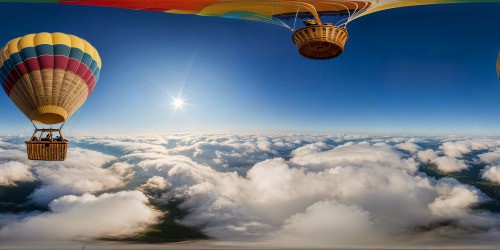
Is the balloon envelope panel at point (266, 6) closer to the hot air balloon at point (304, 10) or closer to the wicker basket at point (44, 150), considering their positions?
the hot air balloon at point (304, 10)

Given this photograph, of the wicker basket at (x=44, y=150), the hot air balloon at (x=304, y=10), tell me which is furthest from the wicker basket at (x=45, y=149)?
the hot air balloon at (x=304, y=10)

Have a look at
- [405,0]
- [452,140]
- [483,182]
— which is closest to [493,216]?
[483,182]

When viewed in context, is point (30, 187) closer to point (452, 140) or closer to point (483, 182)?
point (483, 182)

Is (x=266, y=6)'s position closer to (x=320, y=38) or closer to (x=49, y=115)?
(x=320, y=38)

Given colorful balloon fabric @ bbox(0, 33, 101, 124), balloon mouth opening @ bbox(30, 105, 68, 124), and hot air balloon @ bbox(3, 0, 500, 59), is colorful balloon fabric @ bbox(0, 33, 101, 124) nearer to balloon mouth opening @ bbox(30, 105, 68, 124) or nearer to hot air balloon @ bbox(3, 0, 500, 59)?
balloon mouth opening @ bbox(30, 105, 68, 124)

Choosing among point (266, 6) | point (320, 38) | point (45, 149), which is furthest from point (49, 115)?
point (320, 38)

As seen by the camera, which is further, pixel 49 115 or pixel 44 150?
pixel 49 115
